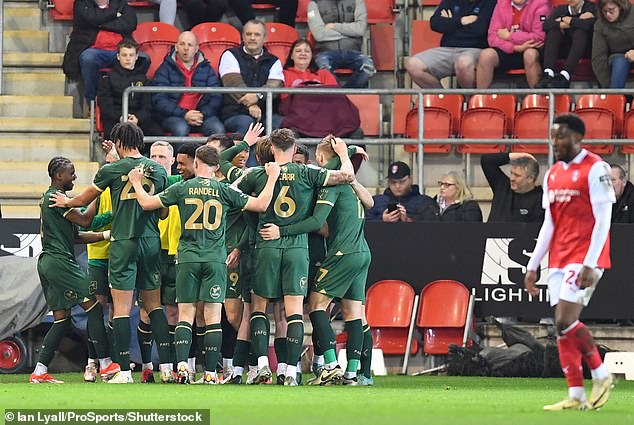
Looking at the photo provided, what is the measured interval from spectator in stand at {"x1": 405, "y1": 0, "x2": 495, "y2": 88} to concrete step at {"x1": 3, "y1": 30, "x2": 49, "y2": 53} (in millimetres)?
5160

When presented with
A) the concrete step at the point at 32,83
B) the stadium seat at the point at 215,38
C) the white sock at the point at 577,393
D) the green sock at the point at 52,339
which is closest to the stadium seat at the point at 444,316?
the green sock at the point at 52,339

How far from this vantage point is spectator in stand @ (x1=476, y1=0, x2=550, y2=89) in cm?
1773

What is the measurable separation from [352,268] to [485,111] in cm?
599

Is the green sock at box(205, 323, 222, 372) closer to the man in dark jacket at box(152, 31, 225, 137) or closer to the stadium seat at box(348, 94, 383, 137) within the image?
the man in dark jacket at box(152, 31, 225, 137)

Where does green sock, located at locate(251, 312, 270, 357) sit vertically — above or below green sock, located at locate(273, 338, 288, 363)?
above

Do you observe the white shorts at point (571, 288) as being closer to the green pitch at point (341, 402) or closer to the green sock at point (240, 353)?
the green pitch at point (341, 402)

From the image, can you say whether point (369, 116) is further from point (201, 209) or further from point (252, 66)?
point (201, 209)

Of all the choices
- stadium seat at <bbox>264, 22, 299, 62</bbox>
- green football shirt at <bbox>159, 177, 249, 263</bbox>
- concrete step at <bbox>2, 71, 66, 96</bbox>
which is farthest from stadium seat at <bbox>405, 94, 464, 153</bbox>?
green football shirt at <bbox>159, 177, 249, 263</bbox>

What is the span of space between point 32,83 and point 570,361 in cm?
1136

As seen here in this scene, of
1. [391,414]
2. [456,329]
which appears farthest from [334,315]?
[391,414]

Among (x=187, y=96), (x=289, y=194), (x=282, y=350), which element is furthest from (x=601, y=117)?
(x=282, y=350)

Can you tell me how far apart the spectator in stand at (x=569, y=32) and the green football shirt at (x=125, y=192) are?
23.3ft

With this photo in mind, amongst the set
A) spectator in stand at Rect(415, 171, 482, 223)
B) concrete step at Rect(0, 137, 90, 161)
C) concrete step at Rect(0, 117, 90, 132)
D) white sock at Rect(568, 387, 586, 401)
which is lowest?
white sock at Rect(568, 387, 586, 401)

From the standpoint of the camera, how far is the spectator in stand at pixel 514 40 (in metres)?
Answer: 17.7
